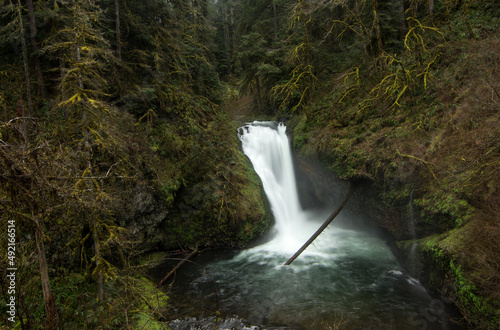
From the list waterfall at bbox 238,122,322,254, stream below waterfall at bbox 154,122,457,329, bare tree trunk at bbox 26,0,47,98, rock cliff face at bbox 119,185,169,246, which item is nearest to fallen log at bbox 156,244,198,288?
stream below waterfall at bbox 154,122,457,329

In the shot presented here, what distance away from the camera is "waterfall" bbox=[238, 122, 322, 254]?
12007 mm

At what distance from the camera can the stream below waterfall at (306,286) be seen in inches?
248

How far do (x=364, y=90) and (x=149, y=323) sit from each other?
42.3ft

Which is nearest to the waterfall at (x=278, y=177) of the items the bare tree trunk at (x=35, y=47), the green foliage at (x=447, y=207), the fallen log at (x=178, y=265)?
the fallen log at (x=178, y=265)

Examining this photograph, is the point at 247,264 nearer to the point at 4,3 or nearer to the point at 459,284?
the point at 459,284

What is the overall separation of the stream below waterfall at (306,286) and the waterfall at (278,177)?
0.26 feet

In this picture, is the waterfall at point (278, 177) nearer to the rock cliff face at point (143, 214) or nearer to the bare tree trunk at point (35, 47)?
the rock cliff face at point (143, 214)

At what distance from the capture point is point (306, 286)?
312 inches

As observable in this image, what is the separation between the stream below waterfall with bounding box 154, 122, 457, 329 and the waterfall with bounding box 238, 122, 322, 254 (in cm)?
8

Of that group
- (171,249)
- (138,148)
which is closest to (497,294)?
(171,249)

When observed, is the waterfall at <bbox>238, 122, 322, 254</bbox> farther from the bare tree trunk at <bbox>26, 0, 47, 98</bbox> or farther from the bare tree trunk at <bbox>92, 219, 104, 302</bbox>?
the bare tree trunk at <bbox>26, 0, 47, 98</bbox>

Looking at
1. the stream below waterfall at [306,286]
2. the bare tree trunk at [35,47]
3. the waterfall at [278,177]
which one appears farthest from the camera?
the waterfall at [278,177]

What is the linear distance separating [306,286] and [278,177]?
667 centimetres

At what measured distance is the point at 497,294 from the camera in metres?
4.89
